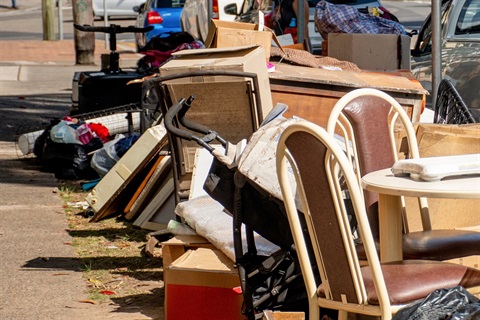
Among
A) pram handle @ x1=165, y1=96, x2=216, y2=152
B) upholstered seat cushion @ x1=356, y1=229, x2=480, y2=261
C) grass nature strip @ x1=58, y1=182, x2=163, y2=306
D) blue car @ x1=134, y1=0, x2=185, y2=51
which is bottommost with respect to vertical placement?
blue car @ x1=134, y1=0, x2=185, y2=51

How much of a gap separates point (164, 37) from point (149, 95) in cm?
254

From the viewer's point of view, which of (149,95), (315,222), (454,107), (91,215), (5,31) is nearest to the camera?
(315,222)

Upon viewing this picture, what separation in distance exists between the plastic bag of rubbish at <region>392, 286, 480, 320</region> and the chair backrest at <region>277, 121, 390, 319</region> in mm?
159

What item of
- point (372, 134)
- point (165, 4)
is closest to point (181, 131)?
point (372, 134)

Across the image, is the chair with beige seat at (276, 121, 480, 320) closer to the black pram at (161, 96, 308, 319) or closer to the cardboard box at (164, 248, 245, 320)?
the black pram at (161, 96, 308, 319)

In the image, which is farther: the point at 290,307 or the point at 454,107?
the point at 454,107

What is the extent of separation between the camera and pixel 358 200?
3271 millimetres

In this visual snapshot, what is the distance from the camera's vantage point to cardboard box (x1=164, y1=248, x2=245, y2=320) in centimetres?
465

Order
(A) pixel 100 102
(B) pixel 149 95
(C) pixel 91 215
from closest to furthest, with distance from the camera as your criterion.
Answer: (C) pixel 91 215, (B) pixel 149 95, (A) pixel 100 102

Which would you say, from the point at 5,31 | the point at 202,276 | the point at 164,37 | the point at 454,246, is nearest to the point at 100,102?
the point at 164,37

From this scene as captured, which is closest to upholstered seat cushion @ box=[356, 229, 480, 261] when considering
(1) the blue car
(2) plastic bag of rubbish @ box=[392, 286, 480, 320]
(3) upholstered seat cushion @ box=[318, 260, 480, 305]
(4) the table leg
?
(4) the table leg

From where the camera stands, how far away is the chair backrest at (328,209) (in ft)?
10.8

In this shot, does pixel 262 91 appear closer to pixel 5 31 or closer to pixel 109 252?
pixel 109 252

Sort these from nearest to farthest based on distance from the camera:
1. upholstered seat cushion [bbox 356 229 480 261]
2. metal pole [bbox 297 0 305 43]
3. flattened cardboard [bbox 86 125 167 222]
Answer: upholstered seat cushion [bbox 356 229 480 261] < flattened cardboard [bbox 86 125 167 222] < metal pole [bbox 297 0 305 43]
